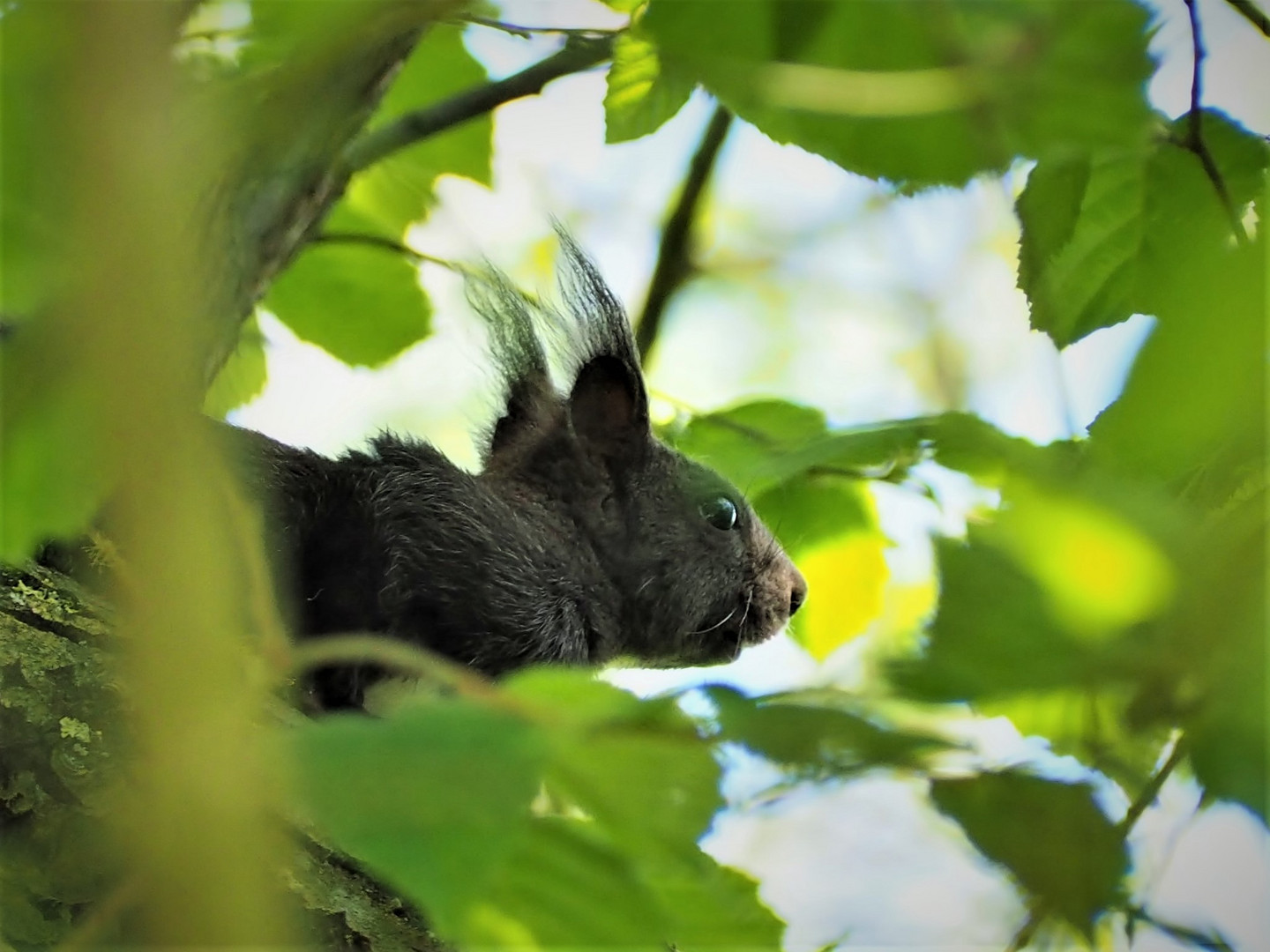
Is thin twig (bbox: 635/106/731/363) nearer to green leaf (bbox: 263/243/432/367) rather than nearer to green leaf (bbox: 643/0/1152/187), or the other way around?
green leaf (bbox: 263/243/432/367)

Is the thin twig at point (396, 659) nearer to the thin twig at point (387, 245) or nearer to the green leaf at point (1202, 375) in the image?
the green leaf at point (1202, 375)

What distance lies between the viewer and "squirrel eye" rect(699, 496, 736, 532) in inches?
108

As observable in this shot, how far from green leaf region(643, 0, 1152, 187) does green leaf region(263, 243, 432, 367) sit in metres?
1.61

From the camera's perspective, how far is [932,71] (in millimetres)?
741

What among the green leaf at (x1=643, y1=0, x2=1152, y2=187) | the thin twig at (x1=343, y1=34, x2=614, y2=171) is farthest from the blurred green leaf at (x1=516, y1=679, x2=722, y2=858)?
the thin twig at (x1=343, y1=34, x2=614, y2=171)

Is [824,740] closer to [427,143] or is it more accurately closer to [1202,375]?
[1202,375]

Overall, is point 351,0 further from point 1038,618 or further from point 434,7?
point 1038,618

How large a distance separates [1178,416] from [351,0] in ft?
1.47

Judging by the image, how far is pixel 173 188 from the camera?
1.53 ft

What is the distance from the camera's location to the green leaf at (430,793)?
0.51 m

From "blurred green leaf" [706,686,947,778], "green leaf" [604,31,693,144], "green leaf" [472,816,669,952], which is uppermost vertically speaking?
"green leaf" [604,31,693,144]

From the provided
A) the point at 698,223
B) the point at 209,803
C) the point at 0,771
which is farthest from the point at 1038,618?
the point at 698,223

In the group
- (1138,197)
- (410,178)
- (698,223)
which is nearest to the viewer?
(1138,197)

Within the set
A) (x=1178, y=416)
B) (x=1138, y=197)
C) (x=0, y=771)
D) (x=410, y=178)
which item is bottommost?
(x=0, y=771)
